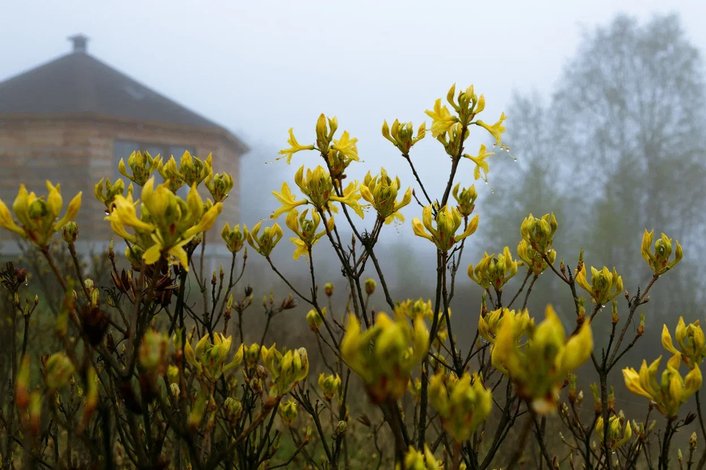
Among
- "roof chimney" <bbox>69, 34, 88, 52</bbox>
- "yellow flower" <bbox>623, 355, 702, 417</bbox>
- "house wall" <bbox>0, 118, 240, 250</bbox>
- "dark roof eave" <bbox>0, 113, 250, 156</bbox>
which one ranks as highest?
"roof chimney" <bbox>69, 34, 88, 52</bbox>

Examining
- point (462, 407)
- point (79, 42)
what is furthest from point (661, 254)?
point (79, 42)

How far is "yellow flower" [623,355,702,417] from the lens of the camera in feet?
3.27

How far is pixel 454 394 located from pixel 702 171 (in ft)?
66.5

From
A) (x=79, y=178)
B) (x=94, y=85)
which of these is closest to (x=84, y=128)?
(x=79, y=178)

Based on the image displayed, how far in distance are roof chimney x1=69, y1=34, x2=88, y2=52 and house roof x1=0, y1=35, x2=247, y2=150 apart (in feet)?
2.55

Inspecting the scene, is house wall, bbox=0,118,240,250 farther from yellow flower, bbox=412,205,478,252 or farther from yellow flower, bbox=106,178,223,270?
yellow flower, bbox=106,178,223,270

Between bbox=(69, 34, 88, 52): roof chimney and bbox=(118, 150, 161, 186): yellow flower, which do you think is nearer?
bbox=(118, 150, 161, 186): yellow flower

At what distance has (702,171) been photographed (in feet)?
57.9

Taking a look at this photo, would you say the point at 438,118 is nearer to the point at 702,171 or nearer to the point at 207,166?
the point at 207,166

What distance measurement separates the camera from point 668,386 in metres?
1.01

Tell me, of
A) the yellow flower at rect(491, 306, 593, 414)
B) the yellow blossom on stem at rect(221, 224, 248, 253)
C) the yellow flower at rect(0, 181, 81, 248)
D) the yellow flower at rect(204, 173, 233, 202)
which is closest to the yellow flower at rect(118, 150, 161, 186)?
the yellow flower at rect(204, 173, 233, 202)

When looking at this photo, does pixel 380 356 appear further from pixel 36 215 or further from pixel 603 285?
pixel 603 285

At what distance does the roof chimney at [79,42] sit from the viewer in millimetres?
22688

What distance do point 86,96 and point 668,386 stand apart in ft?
68.8
